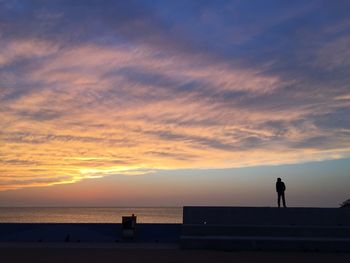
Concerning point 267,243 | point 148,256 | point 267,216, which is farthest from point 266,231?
point 148,256

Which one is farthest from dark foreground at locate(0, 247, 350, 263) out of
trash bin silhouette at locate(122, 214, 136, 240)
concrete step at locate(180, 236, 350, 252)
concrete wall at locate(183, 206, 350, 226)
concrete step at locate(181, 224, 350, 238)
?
concrete wall at locate(183, 206, 350, 226)

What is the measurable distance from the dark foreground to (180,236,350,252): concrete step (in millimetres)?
573

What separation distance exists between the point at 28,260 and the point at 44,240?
18.4ft

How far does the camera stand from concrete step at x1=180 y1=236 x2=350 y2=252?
57.0ft

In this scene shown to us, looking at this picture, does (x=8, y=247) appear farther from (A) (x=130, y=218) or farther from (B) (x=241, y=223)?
(B) (x=241, y=223)

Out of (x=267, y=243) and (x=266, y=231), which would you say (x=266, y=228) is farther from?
(x=267, y=243)

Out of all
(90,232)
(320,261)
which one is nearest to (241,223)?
(320,261)

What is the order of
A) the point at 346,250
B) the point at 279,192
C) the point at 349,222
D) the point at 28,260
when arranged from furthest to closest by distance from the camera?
1. the point at 279,192
2. the point at 349,222
3. the point at 346,250
4. the point at 28,260

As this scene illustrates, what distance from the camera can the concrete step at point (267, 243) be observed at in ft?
57.0

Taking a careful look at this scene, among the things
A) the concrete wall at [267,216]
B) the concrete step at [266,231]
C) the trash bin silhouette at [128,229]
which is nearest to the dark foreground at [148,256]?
the concrete step at [266,231]

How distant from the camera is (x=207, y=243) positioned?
17.8 m

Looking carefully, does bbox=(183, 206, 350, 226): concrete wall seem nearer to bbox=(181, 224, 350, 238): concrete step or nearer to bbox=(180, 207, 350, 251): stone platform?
bbox=(180, 207, 350, 251): stone platform

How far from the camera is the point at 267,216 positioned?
64.3 feet

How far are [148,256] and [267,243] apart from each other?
501 centimetres
